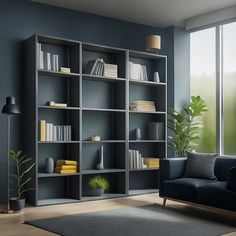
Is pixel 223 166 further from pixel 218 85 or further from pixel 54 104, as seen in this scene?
pixel 54 104

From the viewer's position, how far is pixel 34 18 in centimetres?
605

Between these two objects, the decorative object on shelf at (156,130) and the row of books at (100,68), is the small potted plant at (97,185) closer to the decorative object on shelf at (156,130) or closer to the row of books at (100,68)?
the decorative object on shelf at (156,130)

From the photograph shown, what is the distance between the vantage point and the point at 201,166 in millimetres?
5625

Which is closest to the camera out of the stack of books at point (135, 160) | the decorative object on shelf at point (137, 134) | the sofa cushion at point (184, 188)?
the sofa cushion at point (184, 188)

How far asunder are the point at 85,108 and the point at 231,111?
8.16ft

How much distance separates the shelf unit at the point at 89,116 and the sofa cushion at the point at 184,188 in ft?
3.62

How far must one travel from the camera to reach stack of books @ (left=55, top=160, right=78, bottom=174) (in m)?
5.81

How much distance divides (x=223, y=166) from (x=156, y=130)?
1681 mm

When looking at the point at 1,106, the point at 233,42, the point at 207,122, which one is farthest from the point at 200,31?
Result: the point at 1,106

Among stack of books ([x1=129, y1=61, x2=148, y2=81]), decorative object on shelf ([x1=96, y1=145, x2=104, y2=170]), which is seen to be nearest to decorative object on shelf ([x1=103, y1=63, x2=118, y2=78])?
stack of books ([x1=129, y1=61, x2=148, y2=81])

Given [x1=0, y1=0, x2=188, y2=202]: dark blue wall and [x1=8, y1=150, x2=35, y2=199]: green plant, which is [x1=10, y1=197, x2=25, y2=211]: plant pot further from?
[x1=0, y1=0, x2=188, y2=202]: dark blue wall

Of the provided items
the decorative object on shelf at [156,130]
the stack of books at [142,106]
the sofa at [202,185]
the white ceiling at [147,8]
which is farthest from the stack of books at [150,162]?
the white ceiling at [147,8]

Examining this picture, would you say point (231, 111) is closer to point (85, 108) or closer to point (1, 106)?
point (85, 108)

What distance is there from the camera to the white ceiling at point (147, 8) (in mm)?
6117
